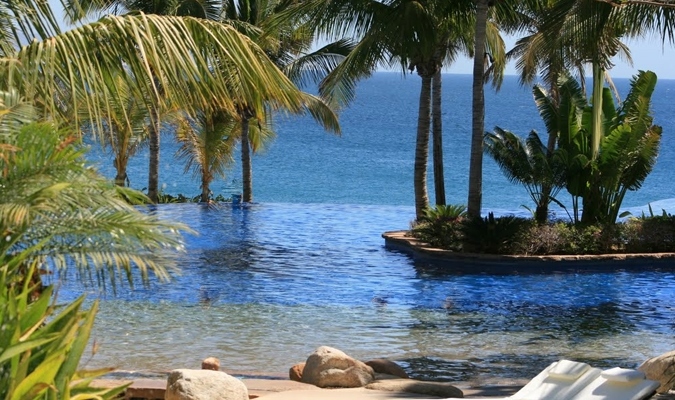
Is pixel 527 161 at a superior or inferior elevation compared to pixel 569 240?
superior

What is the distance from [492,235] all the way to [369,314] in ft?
17.8

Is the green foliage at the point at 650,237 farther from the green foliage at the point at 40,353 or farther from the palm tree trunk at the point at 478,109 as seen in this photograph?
the green foliage at the point at 40,353

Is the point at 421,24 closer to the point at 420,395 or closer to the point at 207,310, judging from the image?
the point at 207,310

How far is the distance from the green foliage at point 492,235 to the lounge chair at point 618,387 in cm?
1020

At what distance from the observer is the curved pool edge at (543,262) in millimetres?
17188

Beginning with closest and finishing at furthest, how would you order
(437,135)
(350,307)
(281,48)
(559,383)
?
(559,383), (350,307), (437,135), (281,48)

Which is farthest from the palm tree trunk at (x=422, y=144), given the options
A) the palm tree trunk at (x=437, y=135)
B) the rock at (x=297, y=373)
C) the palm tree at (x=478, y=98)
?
the rock at (x=297, y=373)

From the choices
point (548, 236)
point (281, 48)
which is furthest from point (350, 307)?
point (281, 48)

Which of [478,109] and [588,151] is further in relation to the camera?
[478,109]

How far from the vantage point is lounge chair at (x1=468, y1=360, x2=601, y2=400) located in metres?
7.38

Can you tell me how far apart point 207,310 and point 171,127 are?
1384cm

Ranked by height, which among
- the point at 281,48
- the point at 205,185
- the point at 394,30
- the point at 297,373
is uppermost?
the point at 281,48

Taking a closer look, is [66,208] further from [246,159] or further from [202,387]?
[246,159]

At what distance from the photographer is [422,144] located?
68.4ft
